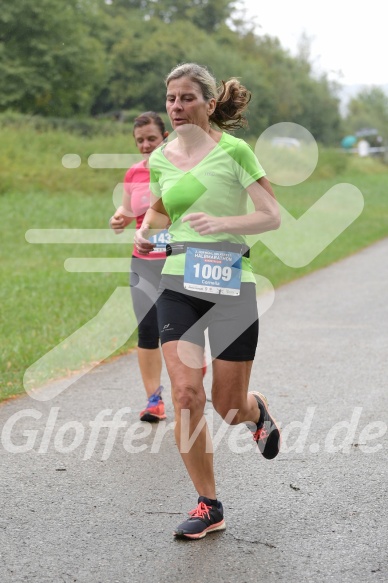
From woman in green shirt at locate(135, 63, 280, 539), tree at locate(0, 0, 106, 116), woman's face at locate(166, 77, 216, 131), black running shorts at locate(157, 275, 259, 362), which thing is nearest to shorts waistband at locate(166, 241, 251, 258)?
woman in green shirt at locate(135, 63, 280, 539)

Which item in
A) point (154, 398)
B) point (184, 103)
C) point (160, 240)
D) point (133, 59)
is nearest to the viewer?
point (184, 103)

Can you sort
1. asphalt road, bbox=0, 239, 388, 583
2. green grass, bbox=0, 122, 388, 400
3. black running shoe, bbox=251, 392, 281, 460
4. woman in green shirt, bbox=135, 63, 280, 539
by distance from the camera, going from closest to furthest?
asphalt road, bbox=0, 239, 388, 583 < woman in green shirt, bbox=135, 63, 280, 539 < black running shoe, bbox=251, 392, 281, 460 < green grass, bbox=0, 122, 388, 400

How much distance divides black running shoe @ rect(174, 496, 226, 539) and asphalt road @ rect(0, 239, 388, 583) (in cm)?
4

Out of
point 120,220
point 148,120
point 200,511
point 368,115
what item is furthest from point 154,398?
point 368,115

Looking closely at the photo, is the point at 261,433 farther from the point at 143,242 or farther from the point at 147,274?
the point at 147,274

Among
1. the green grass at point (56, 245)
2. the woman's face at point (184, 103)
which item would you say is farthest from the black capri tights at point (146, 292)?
the woman's face at point (184, 103)

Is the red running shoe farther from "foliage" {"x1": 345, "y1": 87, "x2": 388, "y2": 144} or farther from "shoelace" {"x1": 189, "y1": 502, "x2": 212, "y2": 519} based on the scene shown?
"foliage" {"x1": 345, "y1": 87, "x2": 388, "y2": 144}

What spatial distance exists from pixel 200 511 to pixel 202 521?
63 mm

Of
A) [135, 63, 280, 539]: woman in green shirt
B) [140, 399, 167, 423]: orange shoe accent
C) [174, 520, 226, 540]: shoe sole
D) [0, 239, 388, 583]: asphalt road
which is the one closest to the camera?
[0, 239, 388, 583]: asphalt road

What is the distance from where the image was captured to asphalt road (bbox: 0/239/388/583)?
4.20m

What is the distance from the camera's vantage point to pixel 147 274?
6.90 m

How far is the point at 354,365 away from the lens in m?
8.87

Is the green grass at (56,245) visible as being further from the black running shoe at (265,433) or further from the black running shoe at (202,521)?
the black running shoe at (202,521)

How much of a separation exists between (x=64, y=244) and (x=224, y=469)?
1378 cm
